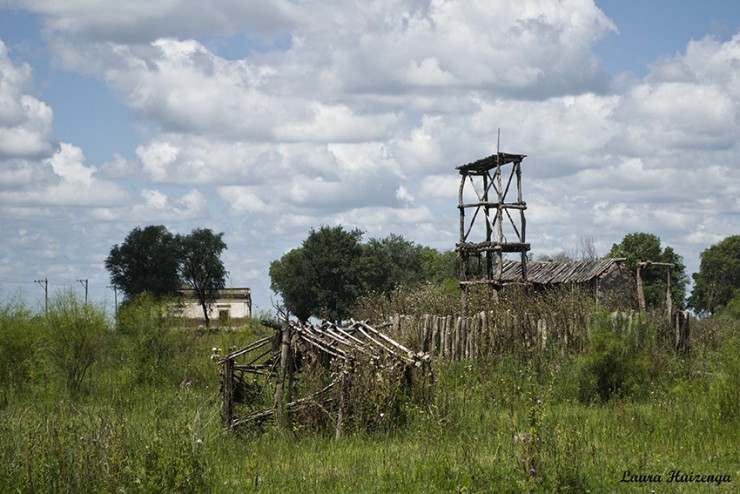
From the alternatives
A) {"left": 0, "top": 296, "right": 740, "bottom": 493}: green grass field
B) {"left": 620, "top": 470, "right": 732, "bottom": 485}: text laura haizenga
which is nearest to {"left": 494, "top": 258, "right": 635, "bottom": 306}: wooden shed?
{"left": 0, "top": 296, "right": 740, "bottom": 493}: green grass field

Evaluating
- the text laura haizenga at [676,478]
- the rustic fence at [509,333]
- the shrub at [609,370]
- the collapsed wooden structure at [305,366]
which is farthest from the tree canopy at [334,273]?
the text laura haizenga at [676,478]

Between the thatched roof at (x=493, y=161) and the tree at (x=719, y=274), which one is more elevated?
the thatched roof at (x=493, y=161)

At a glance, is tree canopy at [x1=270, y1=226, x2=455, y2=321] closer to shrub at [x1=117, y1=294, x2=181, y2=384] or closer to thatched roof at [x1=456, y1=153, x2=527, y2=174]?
thatched roof at [x1=456, y1=153, x2=527, y2=174]

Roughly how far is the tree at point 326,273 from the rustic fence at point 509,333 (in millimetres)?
31050

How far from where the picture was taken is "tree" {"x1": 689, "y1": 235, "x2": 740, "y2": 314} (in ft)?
210

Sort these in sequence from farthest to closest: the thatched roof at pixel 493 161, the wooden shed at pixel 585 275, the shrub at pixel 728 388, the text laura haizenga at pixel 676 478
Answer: the wooden shed at pixel 585 275 < the thatched roof at pixel 493 161 < the shrub at pixel 728 388 < the text laura haizenga at pixel 676 478

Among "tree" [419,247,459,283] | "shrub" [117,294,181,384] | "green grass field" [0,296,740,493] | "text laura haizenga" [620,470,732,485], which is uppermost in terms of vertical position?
"tree" [419,247,459,283]

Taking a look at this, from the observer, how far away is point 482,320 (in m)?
19.6

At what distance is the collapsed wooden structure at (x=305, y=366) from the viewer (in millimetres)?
12305

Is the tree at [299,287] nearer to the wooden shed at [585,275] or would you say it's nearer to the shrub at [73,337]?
the wooden shed at [585,275]

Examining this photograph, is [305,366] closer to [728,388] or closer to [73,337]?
[728,388]

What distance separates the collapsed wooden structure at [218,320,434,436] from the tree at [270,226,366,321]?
38273 mm

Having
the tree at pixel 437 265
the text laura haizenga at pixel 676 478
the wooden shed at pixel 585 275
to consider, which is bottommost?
the text laura haizenga at pixel 676 478

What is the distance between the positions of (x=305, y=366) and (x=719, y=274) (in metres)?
58.3
